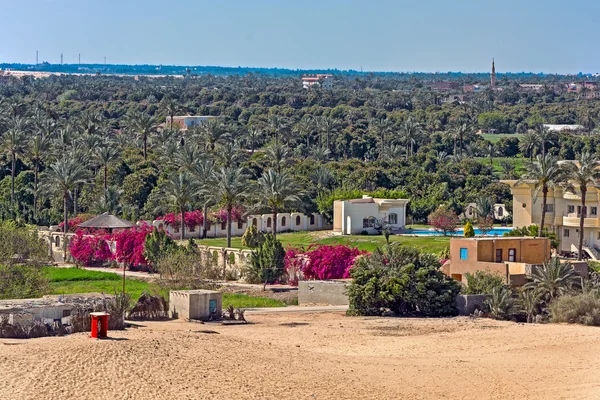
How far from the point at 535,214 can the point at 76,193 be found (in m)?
29.9

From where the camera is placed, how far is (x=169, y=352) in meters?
33.8

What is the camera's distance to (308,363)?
34.8 meters

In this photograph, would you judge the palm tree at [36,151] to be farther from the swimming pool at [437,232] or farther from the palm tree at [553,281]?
the palm tree at [553,281]

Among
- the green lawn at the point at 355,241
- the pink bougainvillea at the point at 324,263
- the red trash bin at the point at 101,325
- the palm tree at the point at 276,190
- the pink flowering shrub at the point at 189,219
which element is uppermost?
the palm tree at the point at 276,190

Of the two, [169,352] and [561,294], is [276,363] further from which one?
[561,294]

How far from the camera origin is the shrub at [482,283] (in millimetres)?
47469

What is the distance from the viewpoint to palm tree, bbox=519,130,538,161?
111688mm

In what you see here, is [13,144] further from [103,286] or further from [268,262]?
[268,262]

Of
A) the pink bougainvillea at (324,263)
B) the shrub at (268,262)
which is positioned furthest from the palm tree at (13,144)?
the pink bougainvillea at (324,263)

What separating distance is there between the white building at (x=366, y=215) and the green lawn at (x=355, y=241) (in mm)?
1874

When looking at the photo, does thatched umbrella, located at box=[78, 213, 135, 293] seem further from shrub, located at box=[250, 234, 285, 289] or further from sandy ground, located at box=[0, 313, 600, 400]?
sandy ground, located at box=[0, 313, 600, 400]

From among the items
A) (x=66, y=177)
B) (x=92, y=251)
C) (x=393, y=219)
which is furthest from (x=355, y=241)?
(x=66, y=177)

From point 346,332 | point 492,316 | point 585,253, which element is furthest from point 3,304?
point 585,253

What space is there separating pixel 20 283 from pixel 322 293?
1204 cm
